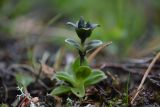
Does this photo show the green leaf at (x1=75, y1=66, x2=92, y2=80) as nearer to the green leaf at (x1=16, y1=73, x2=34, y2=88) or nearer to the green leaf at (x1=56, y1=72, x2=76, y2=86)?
the green leaf at (x1=56, y1=72, x2=76, y2=86)

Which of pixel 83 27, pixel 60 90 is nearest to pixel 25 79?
pixel 60 90

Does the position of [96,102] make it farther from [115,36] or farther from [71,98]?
[115,36]

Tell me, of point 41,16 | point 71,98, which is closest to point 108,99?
point 71,98

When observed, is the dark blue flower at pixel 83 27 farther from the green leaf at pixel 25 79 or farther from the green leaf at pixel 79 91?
the green leaf at pixel 25 79

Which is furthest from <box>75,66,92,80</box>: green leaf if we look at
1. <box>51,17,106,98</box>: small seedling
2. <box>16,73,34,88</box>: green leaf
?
<box>16,73,34,88</box>: green leaf

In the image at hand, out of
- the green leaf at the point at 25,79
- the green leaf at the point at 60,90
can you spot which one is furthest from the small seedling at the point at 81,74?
the green leaf at the point at 25,79

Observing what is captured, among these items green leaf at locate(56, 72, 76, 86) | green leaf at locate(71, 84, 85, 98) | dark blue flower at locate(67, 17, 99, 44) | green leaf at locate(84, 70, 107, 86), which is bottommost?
green leaf at locate(71, 84, 85, 98)

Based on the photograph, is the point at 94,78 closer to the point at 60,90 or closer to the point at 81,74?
the point at 81,74

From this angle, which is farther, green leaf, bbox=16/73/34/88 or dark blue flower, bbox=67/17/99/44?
green leaf, bbox=16/73/34/88
